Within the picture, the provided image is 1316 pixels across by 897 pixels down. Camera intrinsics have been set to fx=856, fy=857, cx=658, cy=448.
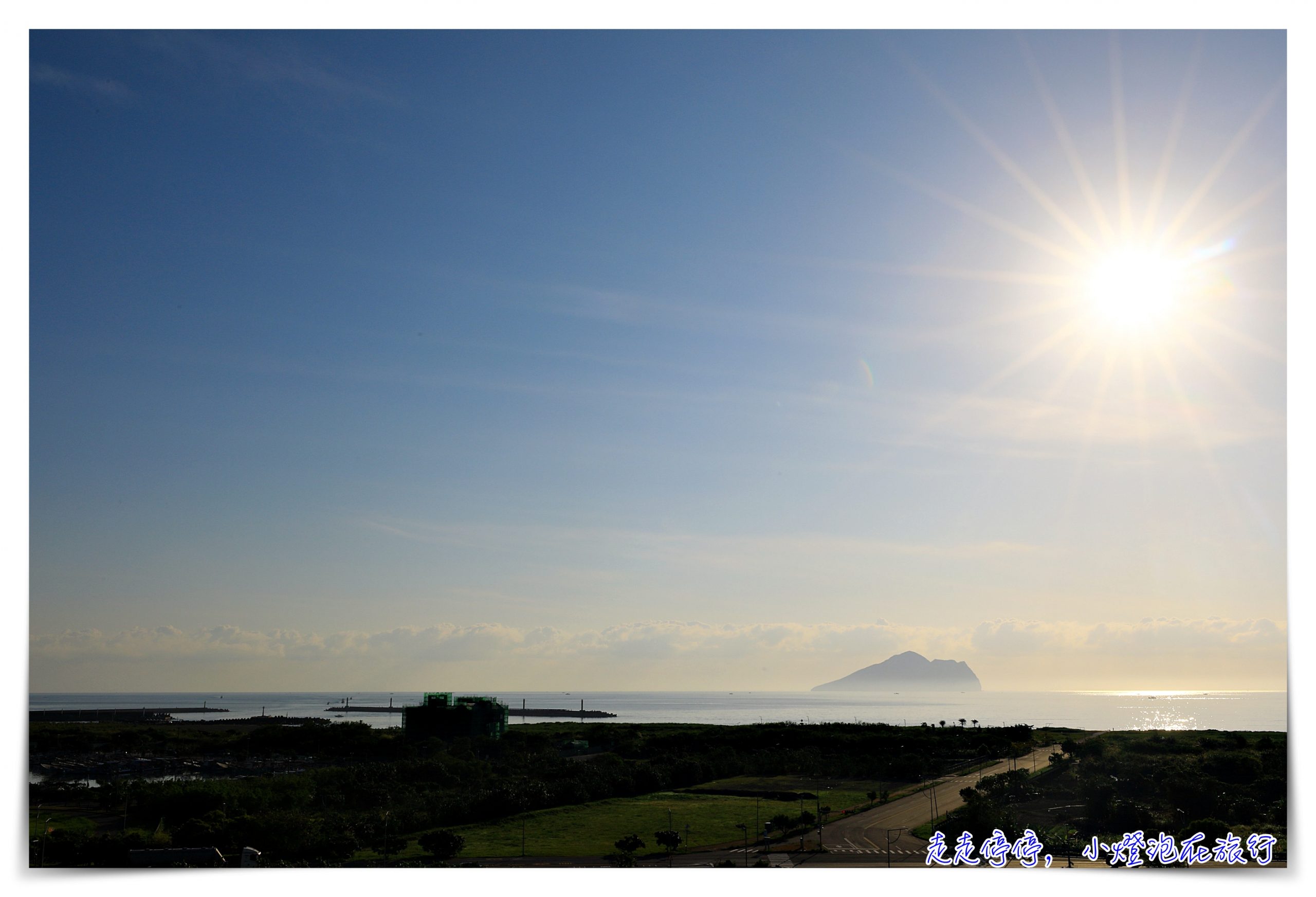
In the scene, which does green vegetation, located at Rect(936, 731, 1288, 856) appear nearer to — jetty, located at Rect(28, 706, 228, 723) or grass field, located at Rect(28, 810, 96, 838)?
grass field, located at Rect(28, 810, 96, 838)

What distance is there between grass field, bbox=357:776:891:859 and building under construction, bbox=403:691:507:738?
16002 mm

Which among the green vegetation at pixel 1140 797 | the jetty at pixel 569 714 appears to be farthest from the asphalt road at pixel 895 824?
the jetty at pixel 569 714

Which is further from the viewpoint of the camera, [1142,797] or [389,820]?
[1142,797]

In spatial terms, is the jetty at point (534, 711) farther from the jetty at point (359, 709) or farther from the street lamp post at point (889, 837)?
the street lamp post at point (889, 837)

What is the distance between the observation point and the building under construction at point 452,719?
47.9m

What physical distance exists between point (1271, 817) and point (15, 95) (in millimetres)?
35419

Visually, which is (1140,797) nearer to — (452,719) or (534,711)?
(452,719)

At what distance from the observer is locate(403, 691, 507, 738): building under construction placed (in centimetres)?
4791

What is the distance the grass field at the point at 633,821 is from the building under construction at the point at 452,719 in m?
16.0

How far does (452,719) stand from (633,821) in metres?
22.1

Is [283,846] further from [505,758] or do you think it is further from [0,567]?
[505,758]

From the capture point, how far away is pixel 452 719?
48.5m
